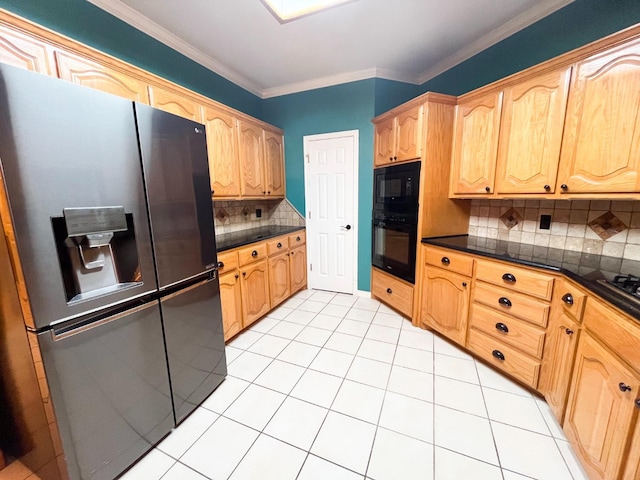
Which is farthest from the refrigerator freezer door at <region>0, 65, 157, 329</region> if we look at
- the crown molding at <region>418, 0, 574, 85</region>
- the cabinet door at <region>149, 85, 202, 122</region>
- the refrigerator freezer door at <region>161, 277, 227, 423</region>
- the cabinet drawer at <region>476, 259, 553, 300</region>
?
the crown molding at <region>418, 0, 574, 85</region>

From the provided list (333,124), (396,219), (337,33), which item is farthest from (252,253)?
(337,33)

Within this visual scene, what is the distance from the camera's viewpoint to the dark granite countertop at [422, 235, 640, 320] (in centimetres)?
104

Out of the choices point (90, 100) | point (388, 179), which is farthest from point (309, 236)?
point (90, 100)

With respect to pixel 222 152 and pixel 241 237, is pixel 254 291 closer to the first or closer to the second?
pixel 241 237

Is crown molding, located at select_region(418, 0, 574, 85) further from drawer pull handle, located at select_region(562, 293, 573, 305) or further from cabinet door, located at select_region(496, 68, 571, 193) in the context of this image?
drawer pull handle, located at select_region(562, 293, 573, 305)

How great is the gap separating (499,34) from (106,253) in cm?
323

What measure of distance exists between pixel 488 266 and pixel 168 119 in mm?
2166

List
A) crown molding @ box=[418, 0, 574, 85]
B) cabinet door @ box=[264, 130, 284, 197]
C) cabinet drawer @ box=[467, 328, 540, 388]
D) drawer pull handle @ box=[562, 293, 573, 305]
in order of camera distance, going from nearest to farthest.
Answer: drawer pull handle @ box=[562, 293, 573, 305] < cabinet drawer @ box=[467, 328, 540, 388] < crown molding @ box=[418, 0, 574, 85] < cabinet door @ box=[264, 130, 284, 197]

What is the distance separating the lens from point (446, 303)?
6.90 feet

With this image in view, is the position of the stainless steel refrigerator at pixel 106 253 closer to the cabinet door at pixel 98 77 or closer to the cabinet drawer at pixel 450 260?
the cabinet door at pixel 98 77

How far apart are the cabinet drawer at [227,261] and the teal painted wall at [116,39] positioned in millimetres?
1633

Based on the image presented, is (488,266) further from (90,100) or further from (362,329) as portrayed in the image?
(90,100)

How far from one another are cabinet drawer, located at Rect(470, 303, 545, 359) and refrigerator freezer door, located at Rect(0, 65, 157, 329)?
7.19 feet

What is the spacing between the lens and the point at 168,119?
125 cm
